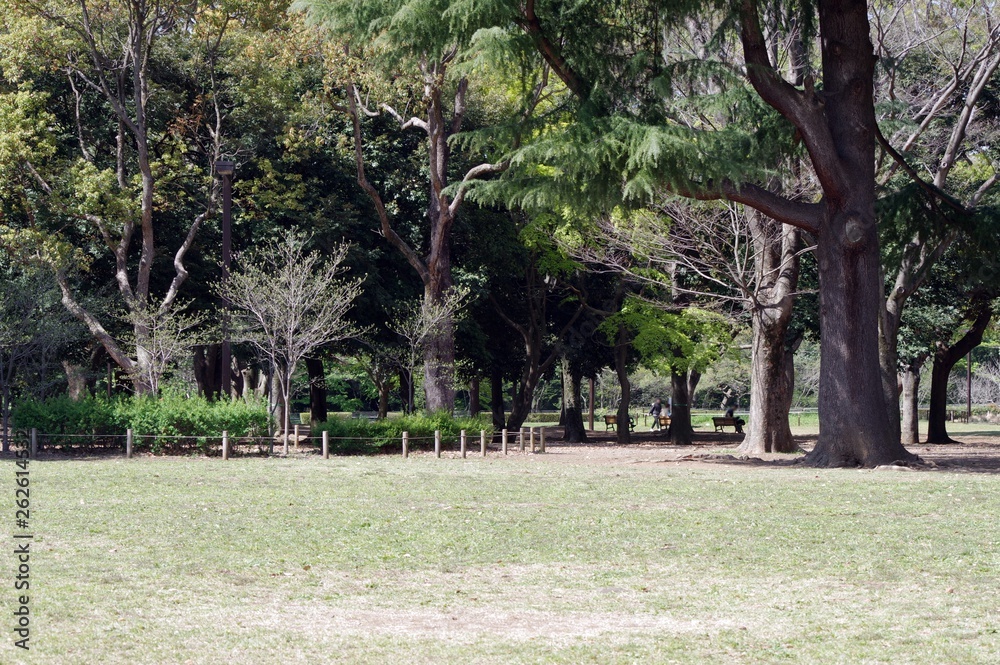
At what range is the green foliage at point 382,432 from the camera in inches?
1096

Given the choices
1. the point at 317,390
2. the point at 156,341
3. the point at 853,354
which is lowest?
the point at 317,390

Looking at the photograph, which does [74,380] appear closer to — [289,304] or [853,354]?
[289,304]

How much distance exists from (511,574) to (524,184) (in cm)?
1281

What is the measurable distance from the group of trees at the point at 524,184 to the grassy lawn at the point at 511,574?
6594 mm

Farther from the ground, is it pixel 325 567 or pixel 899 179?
pixel 899 179

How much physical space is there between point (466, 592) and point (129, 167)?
88.5 feet

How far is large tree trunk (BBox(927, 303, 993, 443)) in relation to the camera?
3731cm

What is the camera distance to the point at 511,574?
9.86 metres

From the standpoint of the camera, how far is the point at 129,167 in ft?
108

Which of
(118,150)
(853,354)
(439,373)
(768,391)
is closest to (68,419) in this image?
(118,150)

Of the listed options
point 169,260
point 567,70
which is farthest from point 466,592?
point 169,260

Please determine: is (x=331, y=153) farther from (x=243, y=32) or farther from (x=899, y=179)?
(x=899, y=179)

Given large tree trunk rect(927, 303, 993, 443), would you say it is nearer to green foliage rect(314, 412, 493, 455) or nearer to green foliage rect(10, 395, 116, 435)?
green foliage rect(314, 412, 493, 455)

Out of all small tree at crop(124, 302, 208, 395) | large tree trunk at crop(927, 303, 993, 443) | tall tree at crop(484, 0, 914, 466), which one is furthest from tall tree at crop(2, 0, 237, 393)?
large tree trunk at crop(927, 303, 993, 443)
